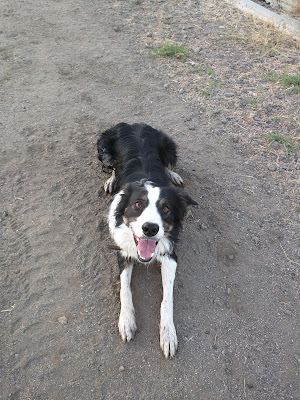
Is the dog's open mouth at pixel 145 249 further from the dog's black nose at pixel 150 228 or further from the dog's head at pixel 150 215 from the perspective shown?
the dog's black nose at pixel 150 228

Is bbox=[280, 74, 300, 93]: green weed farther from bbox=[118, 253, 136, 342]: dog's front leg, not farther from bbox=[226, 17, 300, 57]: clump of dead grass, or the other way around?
bbox=[118, 253, 136, 342]: dog's front leg

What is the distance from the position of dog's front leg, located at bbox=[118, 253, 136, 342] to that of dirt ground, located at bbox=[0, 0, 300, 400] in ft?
0.27

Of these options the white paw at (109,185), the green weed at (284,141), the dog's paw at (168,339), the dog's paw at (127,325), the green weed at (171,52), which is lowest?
the white paw at (109,185)

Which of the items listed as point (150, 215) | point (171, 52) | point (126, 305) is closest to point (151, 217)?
point (150, 215)

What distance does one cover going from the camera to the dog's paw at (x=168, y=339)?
294 centimetres

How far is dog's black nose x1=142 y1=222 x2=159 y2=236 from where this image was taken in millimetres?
2850

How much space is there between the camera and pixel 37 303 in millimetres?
3207

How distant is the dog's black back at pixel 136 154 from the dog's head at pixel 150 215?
Result: 335 millimetres

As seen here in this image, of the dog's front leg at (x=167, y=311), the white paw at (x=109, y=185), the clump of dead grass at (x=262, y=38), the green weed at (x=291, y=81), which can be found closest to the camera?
the dog's front leg at (x=167, y=311)

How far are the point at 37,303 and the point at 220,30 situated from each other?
688cm

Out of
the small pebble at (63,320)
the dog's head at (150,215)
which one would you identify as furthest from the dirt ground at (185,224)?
the dog's head at (150,215)

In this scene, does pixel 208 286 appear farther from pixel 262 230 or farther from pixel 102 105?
pixel 102 105

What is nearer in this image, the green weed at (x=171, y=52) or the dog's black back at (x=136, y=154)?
the dog's black back at (x=136, y=154)

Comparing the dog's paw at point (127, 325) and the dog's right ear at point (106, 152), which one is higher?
the dog's right ear at point (106, 152)
